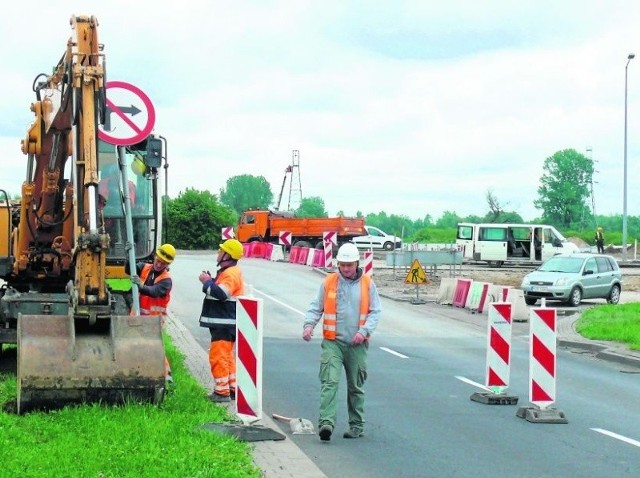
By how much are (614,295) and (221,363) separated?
23.9 meters

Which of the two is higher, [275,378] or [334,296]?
[334,296]

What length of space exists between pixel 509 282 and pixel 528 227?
54.0ft

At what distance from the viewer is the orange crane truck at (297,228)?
62.1m

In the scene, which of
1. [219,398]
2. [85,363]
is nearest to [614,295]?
[219,398]

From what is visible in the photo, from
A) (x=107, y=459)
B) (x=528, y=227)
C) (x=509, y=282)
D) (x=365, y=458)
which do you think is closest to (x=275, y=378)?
(x=365, y=458)

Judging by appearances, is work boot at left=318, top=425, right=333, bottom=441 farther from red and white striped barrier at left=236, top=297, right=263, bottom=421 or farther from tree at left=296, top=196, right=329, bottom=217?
tree at left=296, top=196, right=329, bottom=217

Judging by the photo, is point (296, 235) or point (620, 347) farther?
A: point (296, 235)

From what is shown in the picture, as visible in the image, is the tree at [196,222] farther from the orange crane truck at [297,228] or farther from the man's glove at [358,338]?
the man's glove at [358,338]

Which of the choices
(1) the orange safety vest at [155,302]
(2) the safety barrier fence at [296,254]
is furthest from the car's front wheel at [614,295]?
(1) the orange safety vest at [155,302]

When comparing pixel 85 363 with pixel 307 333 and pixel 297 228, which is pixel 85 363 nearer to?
pixel 307 333

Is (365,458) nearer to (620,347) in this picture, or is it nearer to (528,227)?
(620,347)

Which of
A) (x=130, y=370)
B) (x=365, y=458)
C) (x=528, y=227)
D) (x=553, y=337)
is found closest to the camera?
(x=365, y=458)

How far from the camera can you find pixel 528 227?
5869 centimetres

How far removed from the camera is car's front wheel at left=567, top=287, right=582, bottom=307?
106ft
